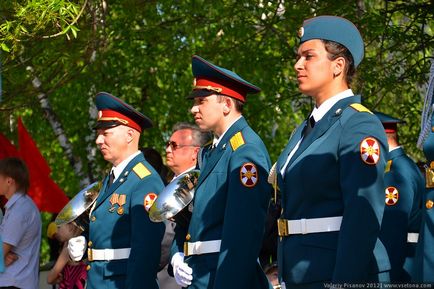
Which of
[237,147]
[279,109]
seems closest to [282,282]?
[237,147]

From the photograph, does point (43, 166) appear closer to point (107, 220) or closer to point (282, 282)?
point (107, 220)

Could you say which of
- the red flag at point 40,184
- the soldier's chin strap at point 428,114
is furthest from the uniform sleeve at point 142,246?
the red flag at point 40,184

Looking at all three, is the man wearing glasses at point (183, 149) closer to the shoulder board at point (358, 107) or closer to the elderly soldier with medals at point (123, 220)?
the elderly soldier with medals at point (123, 220)

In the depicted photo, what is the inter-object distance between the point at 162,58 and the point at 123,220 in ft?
23.5

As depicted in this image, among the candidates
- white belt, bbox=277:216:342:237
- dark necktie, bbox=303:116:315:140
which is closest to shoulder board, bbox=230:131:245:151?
dark necktie, bbox=303:116:315:140

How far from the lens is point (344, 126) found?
15.2 ft

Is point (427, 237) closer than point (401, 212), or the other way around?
point (427, 237)

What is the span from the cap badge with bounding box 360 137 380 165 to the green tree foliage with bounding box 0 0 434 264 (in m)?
3.90

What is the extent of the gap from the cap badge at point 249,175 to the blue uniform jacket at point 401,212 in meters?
1.16

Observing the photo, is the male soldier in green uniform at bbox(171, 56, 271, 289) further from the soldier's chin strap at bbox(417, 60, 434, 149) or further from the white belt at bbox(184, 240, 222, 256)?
the soldier's chin strap at bbox(417, 60, 434, 149)

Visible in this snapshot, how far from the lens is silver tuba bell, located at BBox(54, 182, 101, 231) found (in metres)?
7.25

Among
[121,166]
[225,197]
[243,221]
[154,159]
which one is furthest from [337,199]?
[154,159]

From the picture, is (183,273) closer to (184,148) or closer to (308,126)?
(308,126)

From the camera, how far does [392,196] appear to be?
21.5ft
